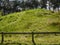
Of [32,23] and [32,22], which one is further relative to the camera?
[32,22]

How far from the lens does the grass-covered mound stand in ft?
79.9

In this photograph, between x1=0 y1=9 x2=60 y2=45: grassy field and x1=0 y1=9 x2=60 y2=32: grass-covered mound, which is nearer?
x1=0 y1=9 x2=60 y2=45: grassy field

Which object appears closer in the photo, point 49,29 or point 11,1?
point 49,29

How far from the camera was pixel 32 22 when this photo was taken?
1036 inches

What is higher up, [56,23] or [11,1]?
[56,23]

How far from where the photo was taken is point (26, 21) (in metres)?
27.0

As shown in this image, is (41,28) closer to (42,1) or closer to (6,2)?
(42,1)

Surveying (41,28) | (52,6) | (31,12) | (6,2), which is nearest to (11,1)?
(6,2)

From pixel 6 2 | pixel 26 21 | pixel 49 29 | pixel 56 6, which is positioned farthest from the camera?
pixel 6 2

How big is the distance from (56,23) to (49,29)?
202cm

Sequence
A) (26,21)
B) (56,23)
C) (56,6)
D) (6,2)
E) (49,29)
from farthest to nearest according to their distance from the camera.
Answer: (6,2)
(56,6)
(26,21)
(56,23)
(49,29)

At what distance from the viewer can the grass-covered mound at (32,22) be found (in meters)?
24.3

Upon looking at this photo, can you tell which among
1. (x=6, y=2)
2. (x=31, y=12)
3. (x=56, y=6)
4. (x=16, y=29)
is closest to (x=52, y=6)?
(x=56, y=6)

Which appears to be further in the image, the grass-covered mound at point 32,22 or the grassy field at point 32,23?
the grass-covered mound at point 32,22
